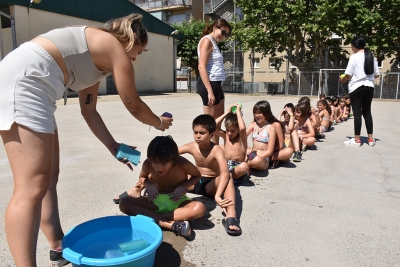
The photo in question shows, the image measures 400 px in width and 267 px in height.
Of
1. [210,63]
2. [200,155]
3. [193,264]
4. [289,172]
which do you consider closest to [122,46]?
[193,264]

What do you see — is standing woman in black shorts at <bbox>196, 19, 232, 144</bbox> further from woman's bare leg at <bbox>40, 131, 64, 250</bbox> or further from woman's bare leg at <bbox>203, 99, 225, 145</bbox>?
woman's bare leg at <bbox>40, 131, 64, 250</bbox>

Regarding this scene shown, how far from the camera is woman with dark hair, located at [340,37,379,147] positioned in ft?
18.9

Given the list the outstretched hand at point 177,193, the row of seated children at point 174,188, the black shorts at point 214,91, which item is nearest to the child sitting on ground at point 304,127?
the black shorts at point 214,91

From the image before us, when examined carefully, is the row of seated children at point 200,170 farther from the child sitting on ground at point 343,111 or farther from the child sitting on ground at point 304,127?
the child sitting on ground at point 343,111

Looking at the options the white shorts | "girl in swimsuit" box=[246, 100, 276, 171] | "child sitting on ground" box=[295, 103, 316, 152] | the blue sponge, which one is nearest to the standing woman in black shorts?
"girl in swimsuit" box=[246, 100, 276, 171]

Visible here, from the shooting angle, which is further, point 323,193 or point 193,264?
point 323,193

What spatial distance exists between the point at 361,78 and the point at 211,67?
10.2 ft

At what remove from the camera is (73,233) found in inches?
78.4

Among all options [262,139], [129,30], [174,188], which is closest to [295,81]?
[262,139]

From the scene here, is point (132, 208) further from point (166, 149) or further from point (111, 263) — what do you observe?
point (111, 263)

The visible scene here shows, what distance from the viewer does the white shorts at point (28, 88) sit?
1588 millimetres

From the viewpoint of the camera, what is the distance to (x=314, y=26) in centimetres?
2183

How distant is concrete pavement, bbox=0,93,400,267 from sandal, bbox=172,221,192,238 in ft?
0.19

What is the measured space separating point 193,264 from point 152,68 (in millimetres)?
25198
